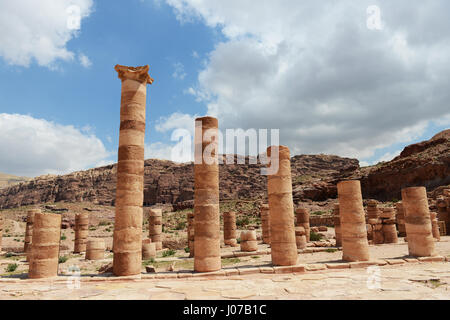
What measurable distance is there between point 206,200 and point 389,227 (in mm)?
13458

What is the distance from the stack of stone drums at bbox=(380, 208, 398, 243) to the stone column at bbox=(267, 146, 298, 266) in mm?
10185

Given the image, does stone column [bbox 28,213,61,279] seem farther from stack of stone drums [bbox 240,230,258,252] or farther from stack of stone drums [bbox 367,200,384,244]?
stack of stone drums [bbox 367,200,384,244]

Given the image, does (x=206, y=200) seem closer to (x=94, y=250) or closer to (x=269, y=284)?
(x=269, y=284)

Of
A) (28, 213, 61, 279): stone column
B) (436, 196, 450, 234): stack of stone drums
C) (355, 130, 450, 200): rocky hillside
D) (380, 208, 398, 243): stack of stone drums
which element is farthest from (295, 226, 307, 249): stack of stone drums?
(355, 130, 450, 200): rocky hillside

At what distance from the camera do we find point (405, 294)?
5.93m

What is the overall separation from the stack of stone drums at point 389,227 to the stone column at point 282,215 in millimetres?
10185

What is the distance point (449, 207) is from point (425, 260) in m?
16.5

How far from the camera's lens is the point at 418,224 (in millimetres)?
11195

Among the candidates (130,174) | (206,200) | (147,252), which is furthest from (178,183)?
(206,200)

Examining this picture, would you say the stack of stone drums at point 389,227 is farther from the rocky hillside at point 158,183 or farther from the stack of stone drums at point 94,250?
the rocky hillside at point 158,183

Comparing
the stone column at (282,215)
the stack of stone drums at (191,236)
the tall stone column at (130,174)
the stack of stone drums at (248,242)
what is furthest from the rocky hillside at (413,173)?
the tall stone column at (130,174)

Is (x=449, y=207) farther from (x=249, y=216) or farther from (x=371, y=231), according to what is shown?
(x=249, y=216)

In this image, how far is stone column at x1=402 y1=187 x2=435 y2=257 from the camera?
10.9 metres
